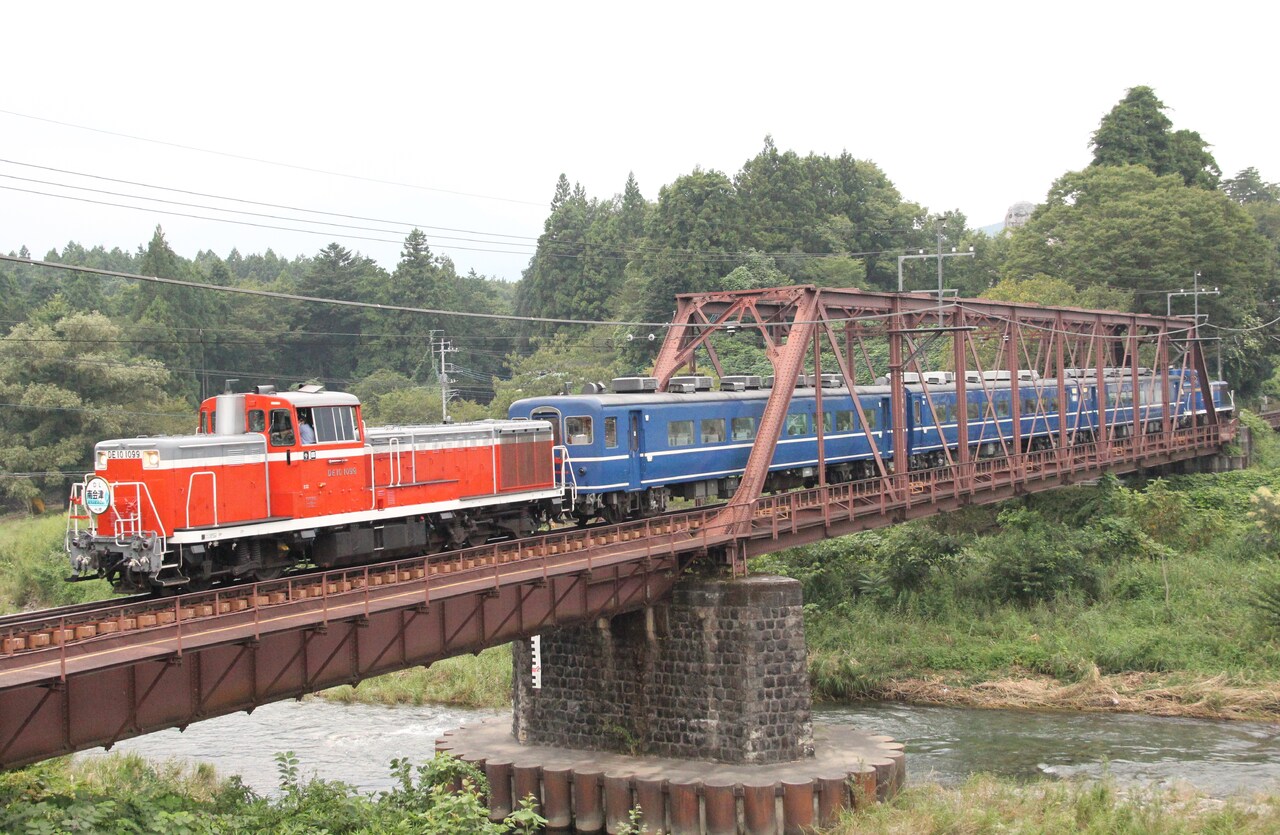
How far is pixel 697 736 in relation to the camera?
1148 inches

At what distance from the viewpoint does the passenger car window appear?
3228cm

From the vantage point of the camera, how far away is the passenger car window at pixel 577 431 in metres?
32.3

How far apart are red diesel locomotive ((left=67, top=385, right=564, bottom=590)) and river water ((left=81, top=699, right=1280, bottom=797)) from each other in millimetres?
7212

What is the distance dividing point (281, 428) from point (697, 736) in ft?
38.5

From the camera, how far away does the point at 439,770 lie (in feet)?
82.4

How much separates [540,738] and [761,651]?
6358mm

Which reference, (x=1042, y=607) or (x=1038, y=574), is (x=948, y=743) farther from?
(x=1038, y=574)

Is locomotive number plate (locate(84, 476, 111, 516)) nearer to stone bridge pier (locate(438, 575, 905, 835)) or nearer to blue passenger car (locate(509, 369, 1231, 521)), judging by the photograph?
stone bridge pier (locate(438, 575, 905, 835))

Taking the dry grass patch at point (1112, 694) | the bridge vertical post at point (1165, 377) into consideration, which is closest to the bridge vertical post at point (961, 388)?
the dry grass patch at point (1112, 694)

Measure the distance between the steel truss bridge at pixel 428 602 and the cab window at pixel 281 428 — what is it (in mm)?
2852

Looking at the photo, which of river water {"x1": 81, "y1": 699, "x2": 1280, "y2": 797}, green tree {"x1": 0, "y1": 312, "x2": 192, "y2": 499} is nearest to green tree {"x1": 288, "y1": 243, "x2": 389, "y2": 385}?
green tree {"x1": 0, "y1": 312, "x2": 192, "y2": 499}

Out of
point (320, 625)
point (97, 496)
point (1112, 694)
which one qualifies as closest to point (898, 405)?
point (1112, 694)

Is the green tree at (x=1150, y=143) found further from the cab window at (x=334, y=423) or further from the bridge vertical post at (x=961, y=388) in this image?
the cab window at (x=334, y=423)

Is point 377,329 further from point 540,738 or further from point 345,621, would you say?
point 345,621
